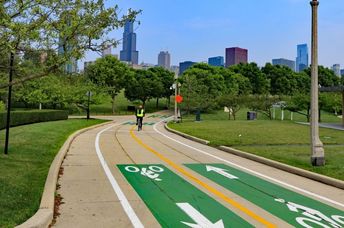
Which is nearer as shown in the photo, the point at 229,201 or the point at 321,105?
the point at 229,201

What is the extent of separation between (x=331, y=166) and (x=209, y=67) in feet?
220

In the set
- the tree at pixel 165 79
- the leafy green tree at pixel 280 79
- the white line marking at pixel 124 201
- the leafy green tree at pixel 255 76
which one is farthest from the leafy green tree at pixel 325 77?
the white line marking at pixel 124 201

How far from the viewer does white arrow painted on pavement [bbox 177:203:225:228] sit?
657 centimetres

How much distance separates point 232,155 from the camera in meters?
15.9

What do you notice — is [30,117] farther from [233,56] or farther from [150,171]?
[233,56]

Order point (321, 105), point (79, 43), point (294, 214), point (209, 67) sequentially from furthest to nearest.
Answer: point (209, 67), point (321, 105), point (79, 43), point (294, 214)

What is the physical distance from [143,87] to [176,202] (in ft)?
206

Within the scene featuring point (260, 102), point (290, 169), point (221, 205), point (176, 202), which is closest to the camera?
point (221, 205)

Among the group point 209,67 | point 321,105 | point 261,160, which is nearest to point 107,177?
point 261,160

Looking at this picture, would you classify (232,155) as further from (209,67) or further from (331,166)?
(209,67)

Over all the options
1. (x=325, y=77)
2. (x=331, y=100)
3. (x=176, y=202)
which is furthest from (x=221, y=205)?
(x=325, y=77)

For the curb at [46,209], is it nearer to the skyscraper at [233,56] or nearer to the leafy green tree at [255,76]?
the leafy green tree at [255,76]

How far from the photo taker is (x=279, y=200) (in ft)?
28.0

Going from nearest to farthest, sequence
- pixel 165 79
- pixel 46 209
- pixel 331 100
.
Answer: pixel 46 209, pixel 331 100, pixel 165 79
